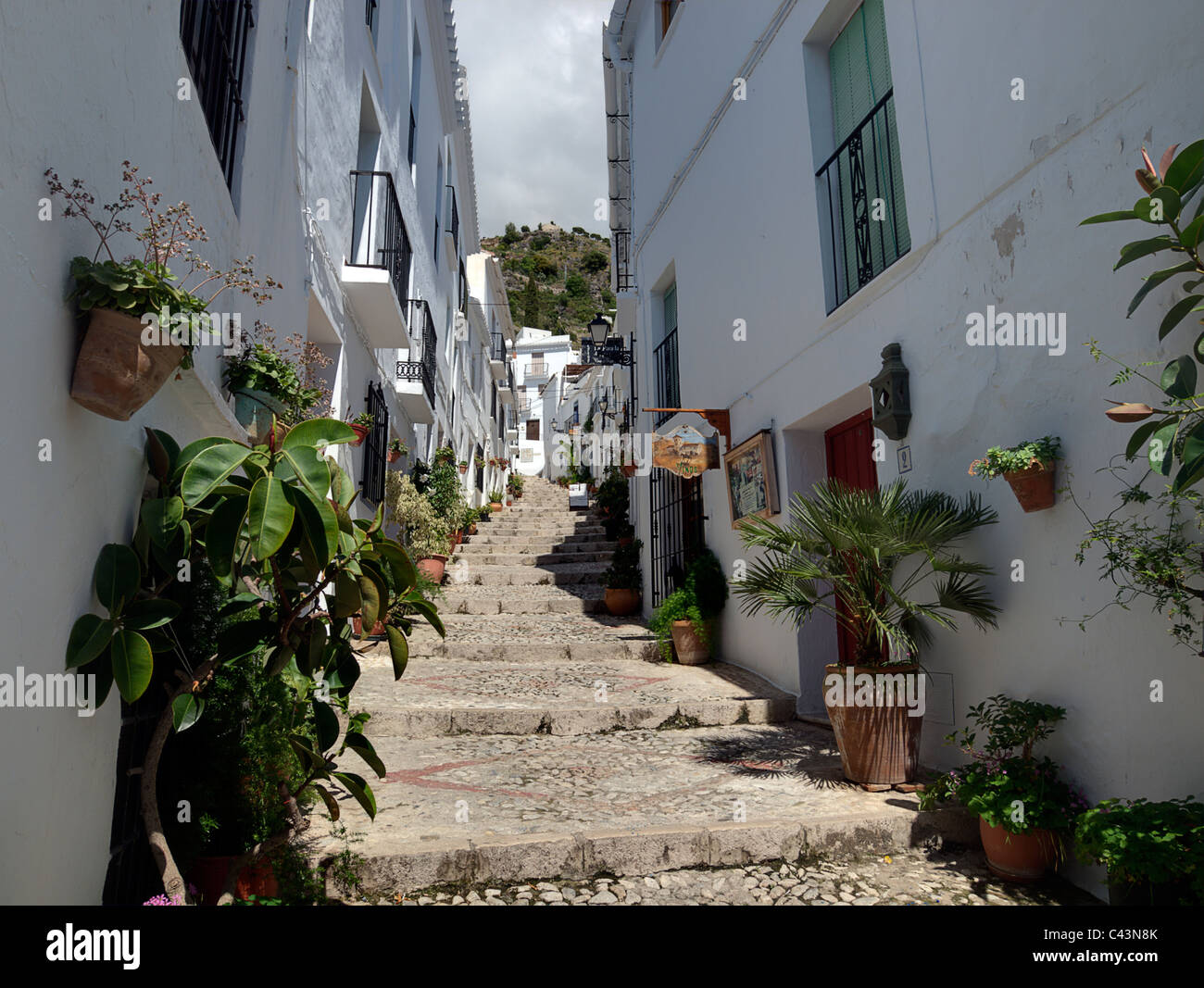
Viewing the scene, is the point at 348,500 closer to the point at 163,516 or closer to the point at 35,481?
the point at 163,516

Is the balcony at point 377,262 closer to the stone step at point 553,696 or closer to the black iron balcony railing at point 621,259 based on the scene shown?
the stone step at point 553,696

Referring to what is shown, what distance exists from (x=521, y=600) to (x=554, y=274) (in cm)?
4747

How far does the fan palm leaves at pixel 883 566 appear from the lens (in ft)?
13.3

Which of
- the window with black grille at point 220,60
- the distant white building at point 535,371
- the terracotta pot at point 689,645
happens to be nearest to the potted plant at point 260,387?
the window with black grille at point 220,60

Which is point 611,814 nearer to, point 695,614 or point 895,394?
point 895,394

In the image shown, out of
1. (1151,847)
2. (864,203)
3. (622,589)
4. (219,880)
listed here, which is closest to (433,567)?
(622,589)

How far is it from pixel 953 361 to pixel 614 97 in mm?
10858

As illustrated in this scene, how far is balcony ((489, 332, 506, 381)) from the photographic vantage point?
24.5m

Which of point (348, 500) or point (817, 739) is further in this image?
point (817, 739)

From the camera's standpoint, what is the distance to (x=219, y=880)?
2.97 metres

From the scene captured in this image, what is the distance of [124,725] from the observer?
113 inches

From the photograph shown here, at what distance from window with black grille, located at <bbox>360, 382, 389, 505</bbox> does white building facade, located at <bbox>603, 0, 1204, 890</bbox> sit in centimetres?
353

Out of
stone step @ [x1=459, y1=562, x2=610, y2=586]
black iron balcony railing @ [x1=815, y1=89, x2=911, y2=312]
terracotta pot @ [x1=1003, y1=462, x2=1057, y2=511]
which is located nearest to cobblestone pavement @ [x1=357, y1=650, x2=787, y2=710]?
terracotta pot @ [x1=1003, y1=462, x2=1057, y2=511]
